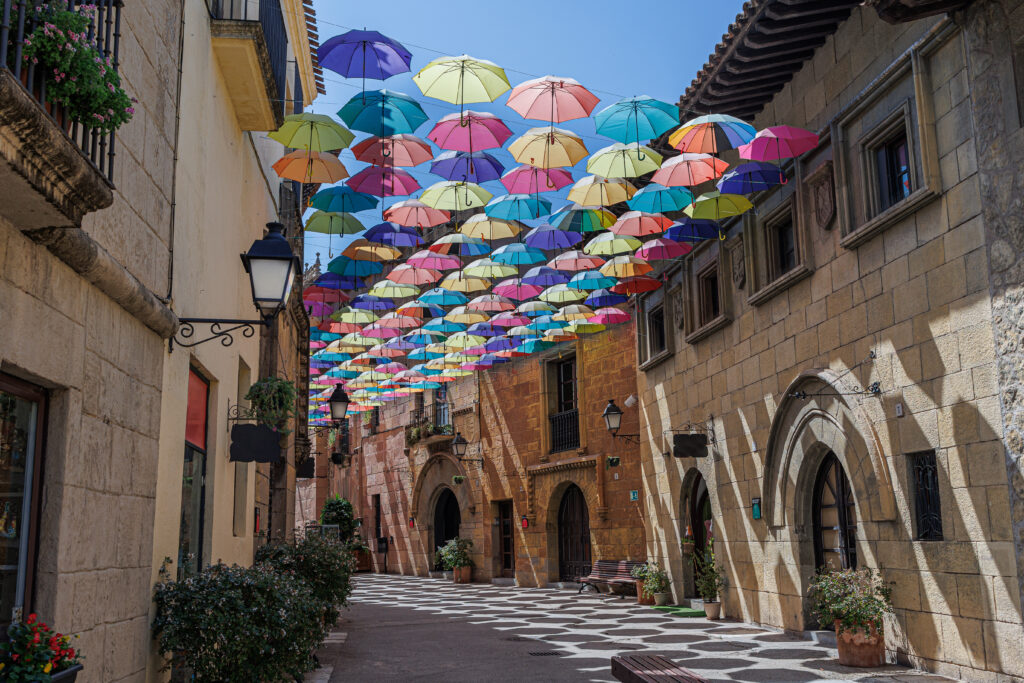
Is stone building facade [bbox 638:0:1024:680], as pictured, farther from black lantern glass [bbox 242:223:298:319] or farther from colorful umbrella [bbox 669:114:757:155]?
black lantern glass [bbox 242:223:298:319]

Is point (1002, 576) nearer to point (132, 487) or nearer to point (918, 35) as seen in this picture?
point (918, 35)

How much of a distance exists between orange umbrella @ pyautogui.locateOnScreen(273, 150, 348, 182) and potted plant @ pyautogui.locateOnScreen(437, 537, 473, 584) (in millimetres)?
16777

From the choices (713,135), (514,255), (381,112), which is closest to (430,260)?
(514,255)

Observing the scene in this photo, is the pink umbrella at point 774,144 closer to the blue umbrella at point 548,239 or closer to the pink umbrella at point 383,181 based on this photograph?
the pink umbrella at point 383,181

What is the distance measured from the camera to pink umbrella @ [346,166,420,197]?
443 inches

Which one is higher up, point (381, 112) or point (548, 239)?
point (381, 112)

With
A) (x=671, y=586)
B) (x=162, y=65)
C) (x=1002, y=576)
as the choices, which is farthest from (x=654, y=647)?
(x=162, y=65)

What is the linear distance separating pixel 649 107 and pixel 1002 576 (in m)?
5.80

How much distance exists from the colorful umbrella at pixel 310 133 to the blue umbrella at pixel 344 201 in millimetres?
2495

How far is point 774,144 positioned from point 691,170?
1158 mm

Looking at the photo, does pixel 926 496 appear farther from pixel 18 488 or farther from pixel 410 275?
pixel 410 275

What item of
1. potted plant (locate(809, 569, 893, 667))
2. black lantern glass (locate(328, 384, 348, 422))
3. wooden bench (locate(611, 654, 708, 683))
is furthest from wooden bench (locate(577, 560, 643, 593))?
wooden bench (locate(611, 654, 708, 683))

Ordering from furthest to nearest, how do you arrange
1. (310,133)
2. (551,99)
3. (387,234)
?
(387,234) < (551,99) < (310,133)

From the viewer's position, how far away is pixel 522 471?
2359 centimetres
